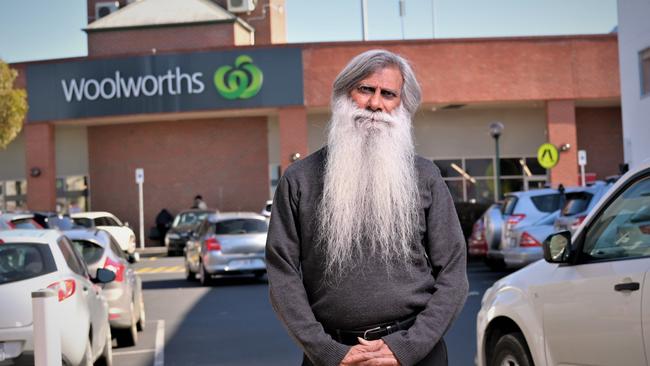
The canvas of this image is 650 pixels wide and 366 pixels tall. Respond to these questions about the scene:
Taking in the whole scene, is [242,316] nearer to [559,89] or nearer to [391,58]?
[391,58]

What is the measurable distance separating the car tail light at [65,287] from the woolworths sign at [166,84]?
1199 inches

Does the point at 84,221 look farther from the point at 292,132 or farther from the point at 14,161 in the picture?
the point at 14,161

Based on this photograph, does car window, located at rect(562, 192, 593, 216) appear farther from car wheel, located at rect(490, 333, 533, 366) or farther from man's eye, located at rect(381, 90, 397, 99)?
man's eye, located at rect(381, 90, 397, 99)

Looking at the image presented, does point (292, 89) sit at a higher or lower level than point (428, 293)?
higher

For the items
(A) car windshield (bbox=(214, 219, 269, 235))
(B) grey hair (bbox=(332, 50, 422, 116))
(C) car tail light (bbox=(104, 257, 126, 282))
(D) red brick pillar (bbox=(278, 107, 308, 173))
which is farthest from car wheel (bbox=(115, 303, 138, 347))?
(D) red brick pillar (bbox=(278, 107, 308, 173))

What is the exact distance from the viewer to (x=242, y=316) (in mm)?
15891

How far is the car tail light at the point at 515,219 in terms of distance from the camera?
64.4 feet

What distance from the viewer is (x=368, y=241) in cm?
404

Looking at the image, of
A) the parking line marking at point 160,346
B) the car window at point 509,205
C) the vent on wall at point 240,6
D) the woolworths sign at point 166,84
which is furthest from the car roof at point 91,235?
the vent on wall at point 240,6

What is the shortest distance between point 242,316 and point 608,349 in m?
10.8

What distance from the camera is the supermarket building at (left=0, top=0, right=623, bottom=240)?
39.3 m

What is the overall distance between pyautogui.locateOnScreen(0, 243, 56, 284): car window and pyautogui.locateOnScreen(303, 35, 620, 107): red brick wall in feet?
98.7

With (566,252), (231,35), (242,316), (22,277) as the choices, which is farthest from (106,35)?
(566,252)

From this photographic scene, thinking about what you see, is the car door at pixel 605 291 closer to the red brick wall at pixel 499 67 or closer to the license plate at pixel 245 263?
the license plate at pixel 245 263
